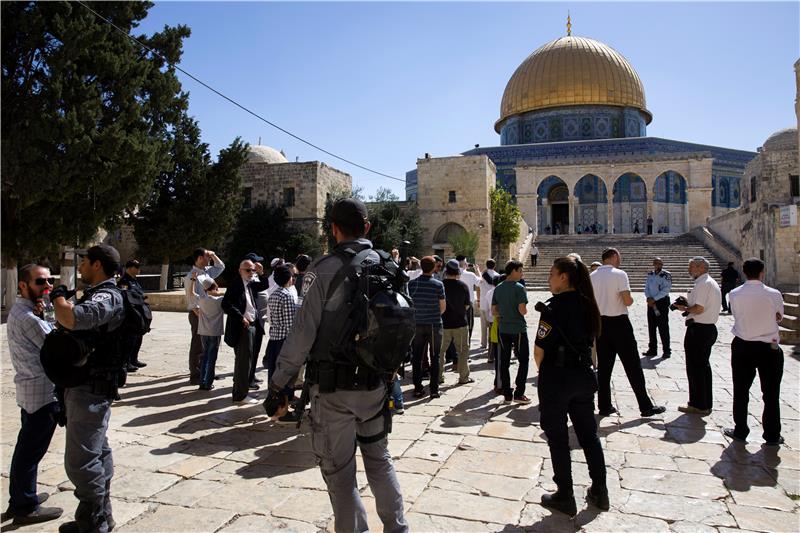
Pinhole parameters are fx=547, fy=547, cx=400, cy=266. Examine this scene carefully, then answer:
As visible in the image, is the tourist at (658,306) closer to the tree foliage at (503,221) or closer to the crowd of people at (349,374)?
the crowd of people at (349,374)

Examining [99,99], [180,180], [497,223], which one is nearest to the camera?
[99,99]

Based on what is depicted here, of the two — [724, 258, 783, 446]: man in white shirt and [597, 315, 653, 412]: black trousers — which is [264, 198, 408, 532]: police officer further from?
[724, 258, 783, 446]: man in white shirt

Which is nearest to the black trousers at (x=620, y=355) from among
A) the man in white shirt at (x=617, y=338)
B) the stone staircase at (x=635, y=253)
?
the man in white shirt at (x=617, y=338)

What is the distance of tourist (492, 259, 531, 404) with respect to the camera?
18.5ft

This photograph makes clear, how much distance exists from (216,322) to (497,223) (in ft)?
76.7

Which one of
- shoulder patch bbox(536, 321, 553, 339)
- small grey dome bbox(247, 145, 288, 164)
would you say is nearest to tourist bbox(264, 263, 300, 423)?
shoulder patch bbox(536, 321, 553, 339)

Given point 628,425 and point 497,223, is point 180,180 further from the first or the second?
point 628,425

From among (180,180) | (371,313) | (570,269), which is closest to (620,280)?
(570,269)

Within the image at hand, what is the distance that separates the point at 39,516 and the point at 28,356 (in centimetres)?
88

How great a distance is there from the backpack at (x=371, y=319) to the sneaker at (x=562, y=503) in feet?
4.57

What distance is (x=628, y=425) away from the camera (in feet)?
15.8

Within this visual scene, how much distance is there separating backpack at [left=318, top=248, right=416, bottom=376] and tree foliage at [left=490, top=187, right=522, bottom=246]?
26.1 meters

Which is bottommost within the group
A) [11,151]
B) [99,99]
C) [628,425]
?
[628,425]

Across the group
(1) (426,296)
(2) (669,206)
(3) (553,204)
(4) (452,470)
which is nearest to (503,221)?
(3) (553,204)
